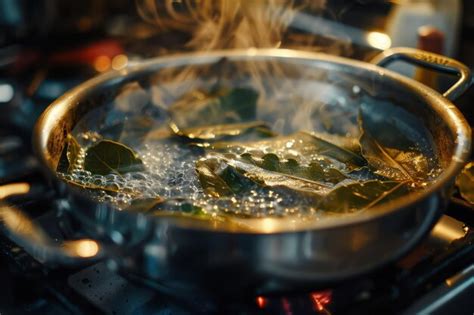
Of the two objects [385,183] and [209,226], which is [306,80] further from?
[209,226]

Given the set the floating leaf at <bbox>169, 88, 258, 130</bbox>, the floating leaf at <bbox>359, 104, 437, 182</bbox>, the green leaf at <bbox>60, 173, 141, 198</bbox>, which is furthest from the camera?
the floating leaf at <bbox>169, 88, 258, 130</bbox>

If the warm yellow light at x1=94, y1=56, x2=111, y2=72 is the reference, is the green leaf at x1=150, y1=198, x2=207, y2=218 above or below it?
above

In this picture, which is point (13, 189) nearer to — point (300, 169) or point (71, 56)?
point (300, 169)

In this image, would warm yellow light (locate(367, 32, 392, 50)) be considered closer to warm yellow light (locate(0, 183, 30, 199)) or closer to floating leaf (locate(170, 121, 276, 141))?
floating leaf (locate(170, 121, 276, 141))

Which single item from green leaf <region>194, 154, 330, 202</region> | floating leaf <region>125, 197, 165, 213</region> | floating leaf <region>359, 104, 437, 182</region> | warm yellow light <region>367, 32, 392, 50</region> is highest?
warm yellow light <region>367, 32, 392, 50</region>

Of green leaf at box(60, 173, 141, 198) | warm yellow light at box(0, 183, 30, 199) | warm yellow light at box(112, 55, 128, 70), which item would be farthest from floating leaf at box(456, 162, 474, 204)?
warm yellow light at box(112, 55, 128, 70)

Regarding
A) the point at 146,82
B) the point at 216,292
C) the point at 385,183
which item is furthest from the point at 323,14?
the point at 216,292

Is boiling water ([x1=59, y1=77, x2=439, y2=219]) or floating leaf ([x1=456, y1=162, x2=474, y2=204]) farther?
floating leaf ([x1=456, y1=162, x2=474, y2=204])
